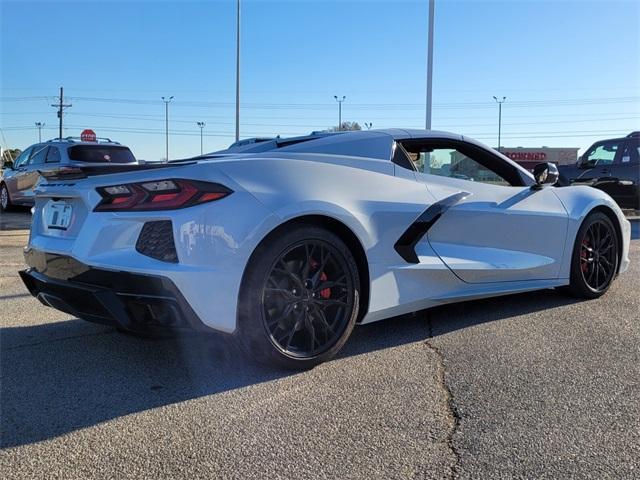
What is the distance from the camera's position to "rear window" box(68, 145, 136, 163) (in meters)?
11.9

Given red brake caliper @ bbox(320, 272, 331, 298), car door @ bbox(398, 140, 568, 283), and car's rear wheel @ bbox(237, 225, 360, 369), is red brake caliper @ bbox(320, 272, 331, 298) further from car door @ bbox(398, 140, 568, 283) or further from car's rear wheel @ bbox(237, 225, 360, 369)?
car door @ bbox(398, 140, 568, 283)

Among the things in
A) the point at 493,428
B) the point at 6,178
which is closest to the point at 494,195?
the point at 493,428

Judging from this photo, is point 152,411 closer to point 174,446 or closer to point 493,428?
point 174,446

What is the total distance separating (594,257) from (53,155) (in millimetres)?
10722

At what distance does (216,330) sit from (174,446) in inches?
27.1

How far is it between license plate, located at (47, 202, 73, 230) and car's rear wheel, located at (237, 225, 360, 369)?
3.73ft

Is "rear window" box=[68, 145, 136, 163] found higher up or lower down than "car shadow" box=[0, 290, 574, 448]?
higher up

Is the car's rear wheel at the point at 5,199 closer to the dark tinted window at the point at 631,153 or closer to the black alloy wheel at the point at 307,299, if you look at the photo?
the black alloy wheel at the point at 307,299

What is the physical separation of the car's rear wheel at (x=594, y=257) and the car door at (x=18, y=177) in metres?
12.0

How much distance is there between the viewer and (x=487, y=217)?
439cm

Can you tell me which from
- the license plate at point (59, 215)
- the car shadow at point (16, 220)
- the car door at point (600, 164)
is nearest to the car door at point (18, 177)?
the car shadow at point (16, 220)

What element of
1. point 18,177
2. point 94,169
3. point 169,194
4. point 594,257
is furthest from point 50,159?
point 594,257

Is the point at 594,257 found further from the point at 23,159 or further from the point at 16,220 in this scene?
the point at 23,159

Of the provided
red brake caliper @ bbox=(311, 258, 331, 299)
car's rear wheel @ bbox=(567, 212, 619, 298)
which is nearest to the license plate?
red brake caliper @ bbox=(311, 258, 331, 299)
